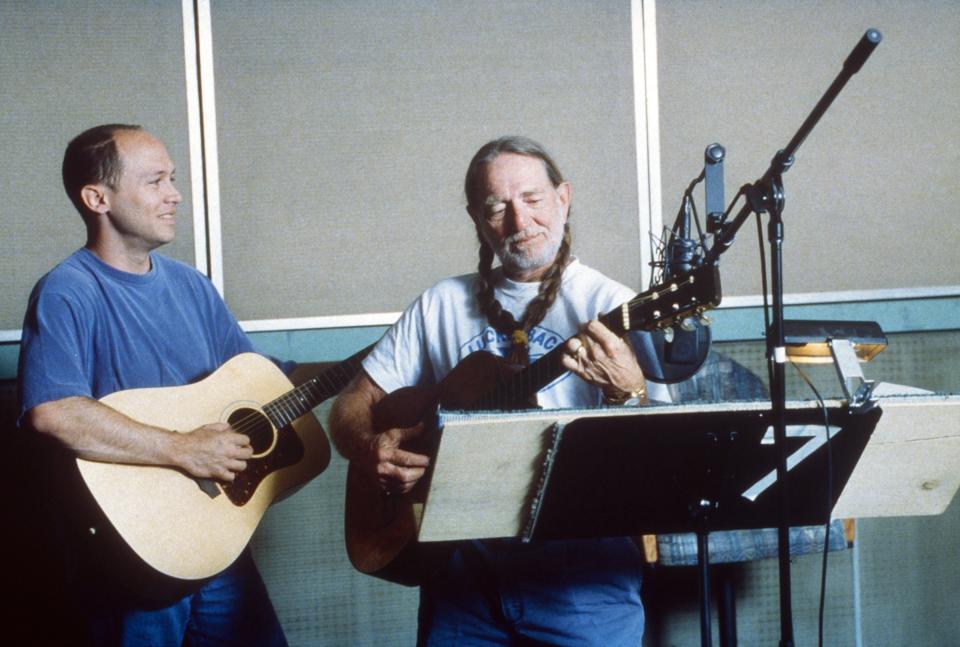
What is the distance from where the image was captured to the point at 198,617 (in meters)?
2.34

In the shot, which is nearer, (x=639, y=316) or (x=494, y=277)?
(x=639, y=316)

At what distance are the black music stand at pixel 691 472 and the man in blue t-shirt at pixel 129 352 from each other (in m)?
1.13

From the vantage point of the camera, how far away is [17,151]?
2967 mm

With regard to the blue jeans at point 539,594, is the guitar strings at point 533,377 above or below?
above

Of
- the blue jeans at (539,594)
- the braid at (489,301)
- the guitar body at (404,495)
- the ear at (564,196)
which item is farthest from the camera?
the ear at (564,196)

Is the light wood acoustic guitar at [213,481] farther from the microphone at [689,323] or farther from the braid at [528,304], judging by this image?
the microphone at [689,323]

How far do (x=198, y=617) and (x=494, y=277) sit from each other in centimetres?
120

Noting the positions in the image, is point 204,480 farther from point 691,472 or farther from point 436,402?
point 691,472

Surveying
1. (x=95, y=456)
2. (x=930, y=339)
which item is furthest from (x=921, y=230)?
(x=95, y=456)

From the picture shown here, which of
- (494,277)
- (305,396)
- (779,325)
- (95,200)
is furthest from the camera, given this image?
(305,396)

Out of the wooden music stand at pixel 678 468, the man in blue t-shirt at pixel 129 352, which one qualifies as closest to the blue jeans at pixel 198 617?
the man in blue t-shirt at pixel 129 352

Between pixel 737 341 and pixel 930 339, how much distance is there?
0.73 meters

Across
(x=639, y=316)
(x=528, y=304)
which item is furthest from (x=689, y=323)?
(x=528, y=304)

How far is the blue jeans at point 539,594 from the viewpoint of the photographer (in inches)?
73.0
